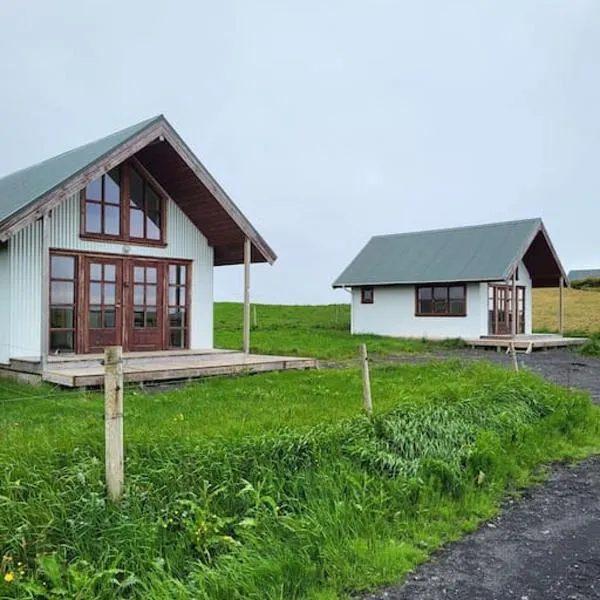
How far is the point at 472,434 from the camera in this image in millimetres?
6719

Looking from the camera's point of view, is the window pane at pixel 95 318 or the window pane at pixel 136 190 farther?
the window pane at pixel 136 190

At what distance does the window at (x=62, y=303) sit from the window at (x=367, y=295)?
636 inches

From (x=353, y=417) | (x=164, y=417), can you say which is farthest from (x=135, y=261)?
(x=353, y=417)

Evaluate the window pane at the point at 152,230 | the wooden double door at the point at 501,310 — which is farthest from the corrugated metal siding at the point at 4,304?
the wooden double door at the point at 501,310

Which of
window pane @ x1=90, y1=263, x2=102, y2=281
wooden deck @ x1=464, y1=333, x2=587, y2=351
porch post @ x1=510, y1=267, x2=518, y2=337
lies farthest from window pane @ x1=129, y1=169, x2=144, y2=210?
porch post @ x1=510, y1=267, x2=518, y2=337

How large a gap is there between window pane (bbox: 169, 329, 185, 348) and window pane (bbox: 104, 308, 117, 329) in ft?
4.96

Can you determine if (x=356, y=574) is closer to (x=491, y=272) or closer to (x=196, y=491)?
(x=196, y=491)

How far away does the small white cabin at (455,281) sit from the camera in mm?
23141

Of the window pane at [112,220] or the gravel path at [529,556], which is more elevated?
the window pane at [112,220]

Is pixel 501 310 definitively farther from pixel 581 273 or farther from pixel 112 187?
pixel 581 273

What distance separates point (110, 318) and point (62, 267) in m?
1.47

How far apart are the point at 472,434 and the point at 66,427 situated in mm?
4299

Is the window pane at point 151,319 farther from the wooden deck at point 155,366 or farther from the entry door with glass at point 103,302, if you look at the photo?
the wooden deck at point 155,366

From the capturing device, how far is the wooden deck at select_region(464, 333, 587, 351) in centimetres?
2166
